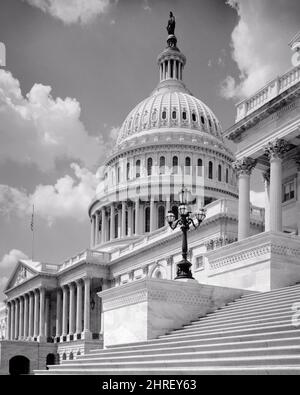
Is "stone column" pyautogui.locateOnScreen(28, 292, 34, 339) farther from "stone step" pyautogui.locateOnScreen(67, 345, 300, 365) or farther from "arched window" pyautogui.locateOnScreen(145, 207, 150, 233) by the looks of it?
"stone step" pyautogui.locateOnScreen(67, 345, 300, 365)

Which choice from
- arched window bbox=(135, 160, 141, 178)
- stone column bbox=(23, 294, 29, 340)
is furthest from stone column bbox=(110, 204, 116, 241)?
stone column bbox=(23, 294, 29, 340)

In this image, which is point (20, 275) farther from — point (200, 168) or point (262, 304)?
point (262, 304)

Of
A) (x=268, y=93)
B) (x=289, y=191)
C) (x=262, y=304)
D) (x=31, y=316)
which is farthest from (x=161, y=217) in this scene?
(x=262, y=304)

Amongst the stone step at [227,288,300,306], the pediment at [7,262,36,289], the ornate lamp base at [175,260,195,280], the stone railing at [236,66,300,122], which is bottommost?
the stone step at [227,288,300,306]

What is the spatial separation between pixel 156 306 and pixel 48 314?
229ft

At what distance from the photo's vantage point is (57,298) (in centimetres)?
8969

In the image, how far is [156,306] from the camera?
23.7 meters

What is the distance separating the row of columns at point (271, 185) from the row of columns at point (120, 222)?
52.4m

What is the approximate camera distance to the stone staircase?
14.4 metres

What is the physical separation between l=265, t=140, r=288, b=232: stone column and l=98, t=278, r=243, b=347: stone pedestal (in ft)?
29.4

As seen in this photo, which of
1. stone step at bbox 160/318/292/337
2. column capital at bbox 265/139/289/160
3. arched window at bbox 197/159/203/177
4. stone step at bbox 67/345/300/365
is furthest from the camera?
arched window at bbox 197/159/203/177

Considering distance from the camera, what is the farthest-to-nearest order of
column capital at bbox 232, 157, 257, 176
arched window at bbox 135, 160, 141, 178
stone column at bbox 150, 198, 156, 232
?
arched window at bbox 135, 160, 141, 178 → stone column at bbox 150, 198, 156, 232 → column capital at bbox 232, 157, 257, 176

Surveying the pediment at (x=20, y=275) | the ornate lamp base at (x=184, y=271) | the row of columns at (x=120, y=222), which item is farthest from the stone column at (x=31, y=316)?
the ornate lamp base at (x=184, y=271)
